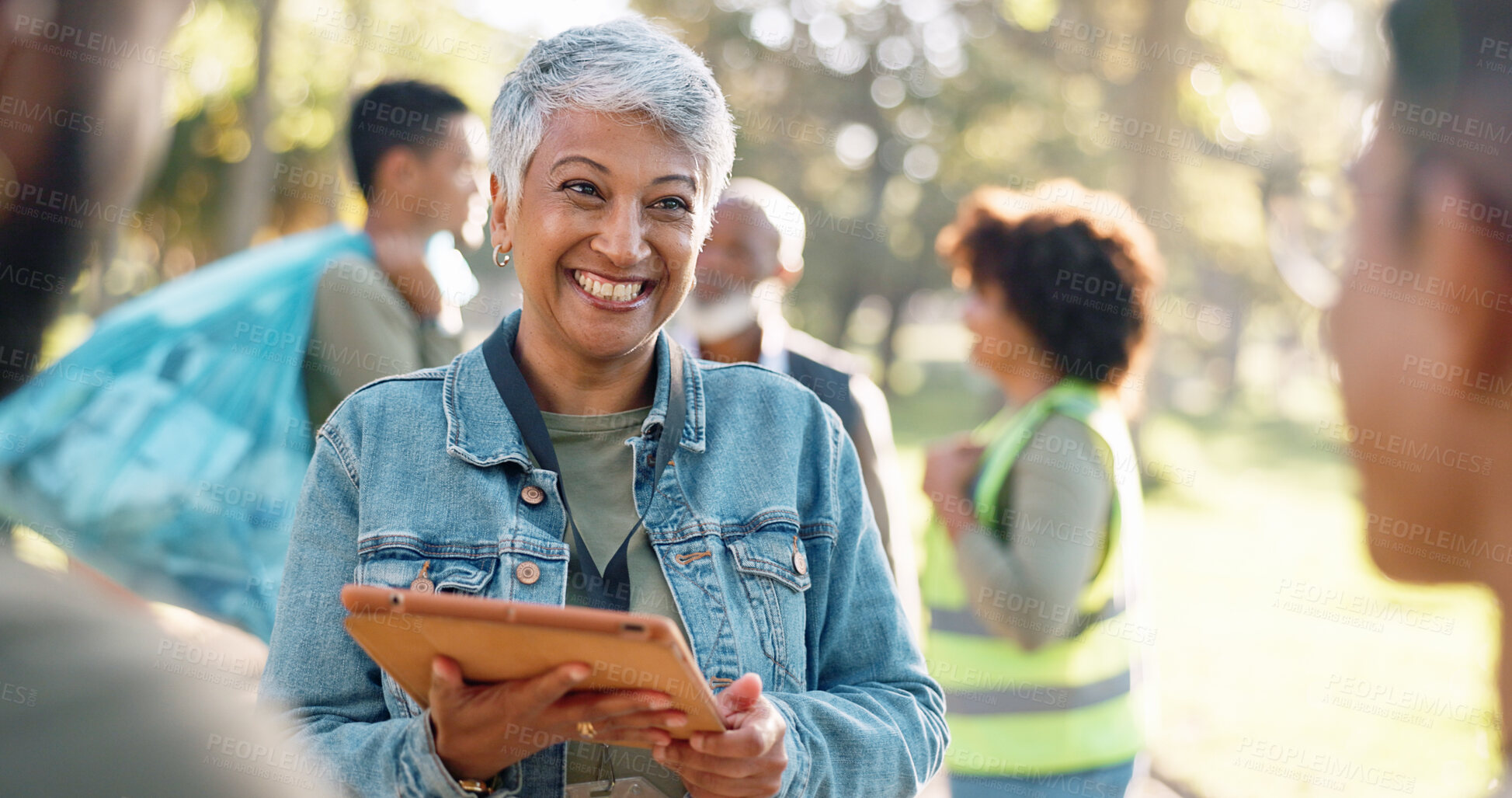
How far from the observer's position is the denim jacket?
70.3 inches

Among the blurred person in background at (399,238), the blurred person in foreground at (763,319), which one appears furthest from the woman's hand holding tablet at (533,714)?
the blurred person in foreground at (763,319)

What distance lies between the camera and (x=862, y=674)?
6.64 ft

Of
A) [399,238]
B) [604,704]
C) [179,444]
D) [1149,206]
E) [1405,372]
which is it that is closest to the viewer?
[604,704]

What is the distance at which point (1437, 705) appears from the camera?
305 inches

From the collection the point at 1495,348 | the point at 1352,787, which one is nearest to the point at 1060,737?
the point at 1495,348

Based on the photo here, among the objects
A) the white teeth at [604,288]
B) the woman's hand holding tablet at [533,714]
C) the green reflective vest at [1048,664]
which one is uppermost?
the white teeth at [604,288]

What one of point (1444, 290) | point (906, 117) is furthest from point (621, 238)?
point (906, 117)

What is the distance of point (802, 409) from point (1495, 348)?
1122mm

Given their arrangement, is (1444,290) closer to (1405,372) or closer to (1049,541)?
(1405,372)

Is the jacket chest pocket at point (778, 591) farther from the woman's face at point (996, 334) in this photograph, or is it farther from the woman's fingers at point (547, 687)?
the woman's face at point (996, 334)

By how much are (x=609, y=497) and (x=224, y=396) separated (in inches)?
66.3

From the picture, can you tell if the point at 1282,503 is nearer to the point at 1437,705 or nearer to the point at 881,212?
the point at 1437,705

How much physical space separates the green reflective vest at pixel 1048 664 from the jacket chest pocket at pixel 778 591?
4.43 feet

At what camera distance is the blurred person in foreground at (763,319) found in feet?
13.2
